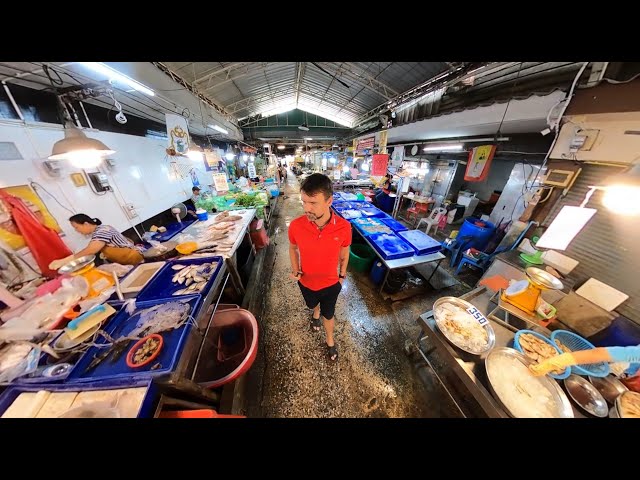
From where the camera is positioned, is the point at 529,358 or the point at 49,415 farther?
the point at 529,358

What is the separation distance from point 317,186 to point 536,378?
2.67 meters

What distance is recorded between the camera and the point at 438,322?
2123 mm

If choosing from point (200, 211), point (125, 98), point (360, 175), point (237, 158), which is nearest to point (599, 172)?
point (200, 211)

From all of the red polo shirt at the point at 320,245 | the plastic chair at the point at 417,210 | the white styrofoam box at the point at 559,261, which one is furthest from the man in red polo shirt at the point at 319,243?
the plastic chair at the point at 417,210

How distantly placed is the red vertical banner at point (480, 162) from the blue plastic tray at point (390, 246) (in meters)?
3.27

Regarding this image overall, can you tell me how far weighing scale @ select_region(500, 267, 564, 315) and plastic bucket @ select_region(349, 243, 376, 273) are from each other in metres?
2.75

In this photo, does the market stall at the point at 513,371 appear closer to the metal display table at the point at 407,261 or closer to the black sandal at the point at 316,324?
the metal display table at the point at 407,261

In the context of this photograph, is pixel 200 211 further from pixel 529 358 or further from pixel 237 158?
pixel 237 158

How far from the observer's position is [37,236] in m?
2.59

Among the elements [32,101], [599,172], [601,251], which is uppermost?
[32,101]

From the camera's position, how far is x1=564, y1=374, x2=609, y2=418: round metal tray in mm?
1523

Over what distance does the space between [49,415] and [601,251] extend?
5931 millimetres

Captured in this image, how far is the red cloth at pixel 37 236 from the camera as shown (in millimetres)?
2418

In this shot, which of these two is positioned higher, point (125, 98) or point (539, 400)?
point (125, 98)
